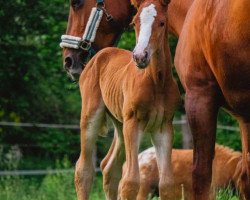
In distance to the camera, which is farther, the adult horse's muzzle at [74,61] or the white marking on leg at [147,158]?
the white marking on leg at [147,158]

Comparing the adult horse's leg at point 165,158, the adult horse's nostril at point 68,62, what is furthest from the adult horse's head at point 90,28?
the adult horse's leg at point 165,158

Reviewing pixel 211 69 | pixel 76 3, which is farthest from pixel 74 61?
pixel 211 69

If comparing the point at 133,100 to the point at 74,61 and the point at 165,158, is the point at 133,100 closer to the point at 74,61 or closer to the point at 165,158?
the point at 165,158

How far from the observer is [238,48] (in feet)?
17.4

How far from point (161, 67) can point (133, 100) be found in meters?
0.29

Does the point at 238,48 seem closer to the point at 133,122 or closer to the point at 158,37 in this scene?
the point at 158,37

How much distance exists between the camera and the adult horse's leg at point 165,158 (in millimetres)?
6723

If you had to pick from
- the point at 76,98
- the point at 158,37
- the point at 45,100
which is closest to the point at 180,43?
the point at 158,37

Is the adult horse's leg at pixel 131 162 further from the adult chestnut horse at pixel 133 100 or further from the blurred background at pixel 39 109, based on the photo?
the blurred background at pixel 39 109

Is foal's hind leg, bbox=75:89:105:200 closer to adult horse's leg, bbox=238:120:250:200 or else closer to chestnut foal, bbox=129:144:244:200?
adult horse's leg, bbox=238:120:250:200

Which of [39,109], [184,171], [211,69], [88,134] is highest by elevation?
[211,69]

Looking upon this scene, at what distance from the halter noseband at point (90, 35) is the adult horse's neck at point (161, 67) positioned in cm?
130

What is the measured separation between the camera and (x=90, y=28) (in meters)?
8.09

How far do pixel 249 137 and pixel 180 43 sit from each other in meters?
0.81
